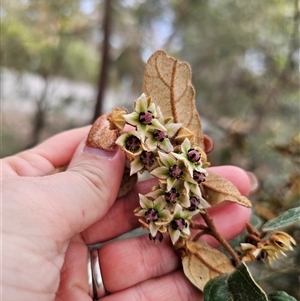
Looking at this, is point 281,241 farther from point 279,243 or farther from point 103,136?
point 103,136

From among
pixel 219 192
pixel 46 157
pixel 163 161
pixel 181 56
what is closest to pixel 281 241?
pixel 219 192

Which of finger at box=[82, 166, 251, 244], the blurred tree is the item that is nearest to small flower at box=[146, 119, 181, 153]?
finger at box=[82, 166, 251, 244]

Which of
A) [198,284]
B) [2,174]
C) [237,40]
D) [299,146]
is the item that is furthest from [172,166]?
[237,40]

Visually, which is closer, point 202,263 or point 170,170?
point 170,170

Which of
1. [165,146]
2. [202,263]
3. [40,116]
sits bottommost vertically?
[40,116]

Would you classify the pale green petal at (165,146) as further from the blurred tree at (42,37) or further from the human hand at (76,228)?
the blurred tree at (42,37)

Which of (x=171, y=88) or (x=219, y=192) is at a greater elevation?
(x=171, y=88)

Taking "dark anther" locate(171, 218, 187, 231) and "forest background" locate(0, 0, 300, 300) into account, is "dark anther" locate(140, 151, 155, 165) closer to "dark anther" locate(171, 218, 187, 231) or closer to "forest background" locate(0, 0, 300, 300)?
"dark anther" locate(171, 218, 187, 231)
